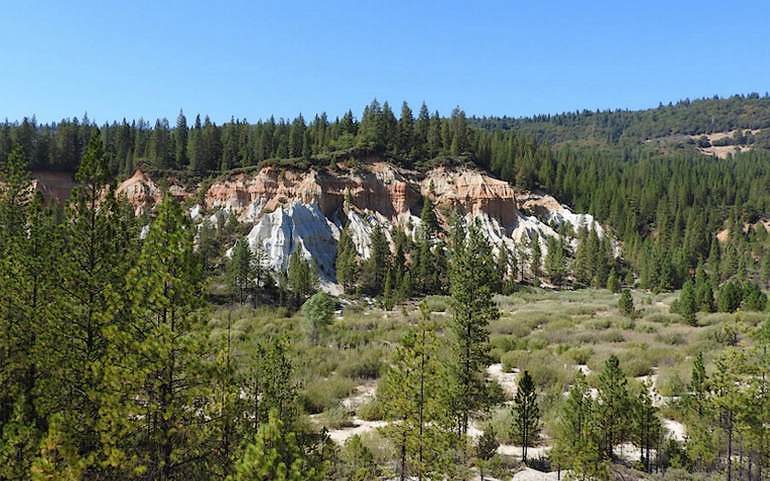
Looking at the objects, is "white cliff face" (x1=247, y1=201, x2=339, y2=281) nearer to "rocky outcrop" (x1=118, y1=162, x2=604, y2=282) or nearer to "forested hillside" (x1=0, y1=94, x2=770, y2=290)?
"rocky outcrop" (x1=118, y1=162, x2=604, y2=282)

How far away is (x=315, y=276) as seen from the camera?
60062 mm

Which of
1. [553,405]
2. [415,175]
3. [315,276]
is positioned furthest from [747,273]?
[553,405]

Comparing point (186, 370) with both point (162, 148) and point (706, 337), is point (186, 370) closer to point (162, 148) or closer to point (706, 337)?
point (706, 337)

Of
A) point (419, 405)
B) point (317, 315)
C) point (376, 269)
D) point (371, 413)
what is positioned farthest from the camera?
point (376, 269)

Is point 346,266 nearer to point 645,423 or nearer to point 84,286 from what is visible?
point 645,423

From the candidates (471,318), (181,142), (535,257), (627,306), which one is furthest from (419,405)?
(181,142)

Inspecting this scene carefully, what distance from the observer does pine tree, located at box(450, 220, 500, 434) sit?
18.6 metres

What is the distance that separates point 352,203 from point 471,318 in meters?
61.8

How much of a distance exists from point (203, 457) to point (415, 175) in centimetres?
8101

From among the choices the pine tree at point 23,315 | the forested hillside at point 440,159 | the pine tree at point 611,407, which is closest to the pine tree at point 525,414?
the pine tree at point 611,407

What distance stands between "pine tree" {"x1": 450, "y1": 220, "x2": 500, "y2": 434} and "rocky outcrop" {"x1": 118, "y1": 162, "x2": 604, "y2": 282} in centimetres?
4931

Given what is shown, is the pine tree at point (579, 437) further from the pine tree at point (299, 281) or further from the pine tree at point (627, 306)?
the pine tree at point (299, 281)

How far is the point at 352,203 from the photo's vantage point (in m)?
79.9

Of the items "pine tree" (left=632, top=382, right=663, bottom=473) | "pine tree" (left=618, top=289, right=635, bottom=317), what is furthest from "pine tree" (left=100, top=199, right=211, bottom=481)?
"pine tree" (left=618, top=289, right=635, bottom=317)
